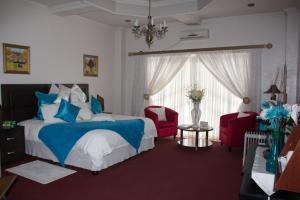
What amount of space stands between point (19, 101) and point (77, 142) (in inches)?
65.1

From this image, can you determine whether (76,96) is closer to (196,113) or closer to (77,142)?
(77,142)

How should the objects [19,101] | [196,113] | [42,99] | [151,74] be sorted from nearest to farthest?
1. [19,101]
2. [42,99]
3. [196,113]
4. [151,74]

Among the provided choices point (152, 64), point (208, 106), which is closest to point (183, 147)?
point (208, 106)

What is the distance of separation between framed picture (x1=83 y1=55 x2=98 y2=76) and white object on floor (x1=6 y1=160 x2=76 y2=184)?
8.81 feet

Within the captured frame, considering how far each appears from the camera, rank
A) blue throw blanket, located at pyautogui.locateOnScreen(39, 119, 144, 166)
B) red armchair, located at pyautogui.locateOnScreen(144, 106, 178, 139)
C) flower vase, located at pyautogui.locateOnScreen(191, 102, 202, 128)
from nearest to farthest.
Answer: blue throw blanket, located at pyautogui.locateOnScreen(39, 119, 144, 166), flower vase, located at pyautogui.locateOnScreen(191, 102, 202, 128), red armchair, located at pyautogui.locateOnScreen(144, 106, 178, 139)

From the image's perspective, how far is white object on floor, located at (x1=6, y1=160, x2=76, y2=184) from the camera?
3.42 meters

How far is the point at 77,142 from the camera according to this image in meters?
3.67

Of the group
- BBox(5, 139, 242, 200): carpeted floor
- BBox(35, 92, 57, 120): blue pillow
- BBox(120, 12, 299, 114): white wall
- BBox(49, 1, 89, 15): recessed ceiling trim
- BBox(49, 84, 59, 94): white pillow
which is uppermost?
BBox(49, 1, 89, 15): recessed ceiling trim

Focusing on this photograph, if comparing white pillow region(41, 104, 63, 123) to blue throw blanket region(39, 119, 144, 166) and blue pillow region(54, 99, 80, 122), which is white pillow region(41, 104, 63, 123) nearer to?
blue pillow region(54, 99, 80, 122)

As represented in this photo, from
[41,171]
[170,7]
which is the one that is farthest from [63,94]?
[170,7]

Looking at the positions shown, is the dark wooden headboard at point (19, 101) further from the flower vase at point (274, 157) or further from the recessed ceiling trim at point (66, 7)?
the flower vase at point (274, 157)

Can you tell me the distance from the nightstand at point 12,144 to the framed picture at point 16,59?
1.14 m

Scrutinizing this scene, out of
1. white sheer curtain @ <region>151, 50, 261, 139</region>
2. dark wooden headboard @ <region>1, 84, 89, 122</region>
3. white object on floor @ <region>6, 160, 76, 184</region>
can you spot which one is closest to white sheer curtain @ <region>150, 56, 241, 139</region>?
white sheer curtain @ <region>151, 50, 261, 139</region>

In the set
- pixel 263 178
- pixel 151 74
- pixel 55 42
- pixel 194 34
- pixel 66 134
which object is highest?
pixel 194 34
